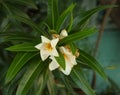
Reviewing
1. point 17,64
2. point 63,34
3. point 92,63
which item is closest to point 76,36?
point 63,34

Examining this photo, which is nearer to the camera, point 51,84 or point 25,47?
point 25,47

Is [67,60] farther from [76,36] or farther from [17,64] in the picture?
[17,64]

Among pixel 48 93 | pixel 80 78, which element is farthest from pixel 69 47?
pixel 48 93

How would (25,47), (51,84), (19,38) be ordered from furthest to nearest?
(51,84) < (19,38) < (25,47)

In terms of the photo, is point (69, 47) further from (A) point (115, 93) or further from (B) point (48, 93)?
(A) point (115, 93)

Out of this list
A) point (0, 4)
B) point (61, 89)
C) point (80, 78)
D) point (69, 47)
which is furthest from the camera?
point (61, 89)
